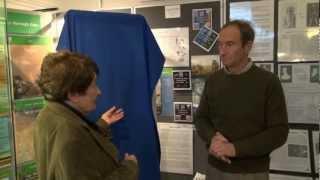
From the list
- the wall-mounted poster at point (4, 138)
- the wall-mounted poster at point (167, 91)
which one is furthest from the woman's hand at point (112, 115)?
the wall-mounted poster at point (4, 138)

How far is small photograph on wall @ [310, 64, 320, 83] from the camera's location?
215cm

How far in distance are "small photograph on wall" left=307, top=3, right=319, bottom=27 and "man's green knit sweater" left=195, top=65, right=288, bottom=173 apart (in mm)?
572

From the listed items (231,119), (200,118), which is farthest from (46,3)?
(231,119)

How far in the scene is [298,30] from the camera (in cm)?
218

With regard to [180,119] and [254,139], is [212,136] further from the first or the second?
[180,119]

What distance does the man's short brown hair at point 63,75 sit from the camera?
1.28 m

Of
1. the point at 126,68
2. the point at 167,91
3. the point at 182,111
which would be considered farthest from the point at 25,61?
the point at 182,111

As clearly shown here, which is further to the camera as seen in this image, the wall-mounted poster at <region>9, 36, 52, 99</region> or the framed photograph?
the framed photograph

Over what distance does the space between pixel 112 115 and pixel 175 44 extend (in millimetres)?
843

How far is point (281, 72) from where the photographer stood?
2.24 metres

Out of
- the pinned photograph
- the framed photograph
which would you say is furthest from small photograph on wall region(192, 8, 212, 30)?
the framed photograph

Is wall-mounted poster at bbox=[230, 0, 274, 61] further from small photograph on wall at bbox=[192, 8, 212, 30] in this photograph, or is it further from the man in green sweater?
the man in green sweater

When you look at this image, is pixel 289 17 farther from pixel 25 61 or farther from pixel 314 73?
pixel 25 61

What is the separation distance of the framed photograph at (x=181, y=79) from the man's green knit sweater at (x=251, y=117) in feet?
2.20
